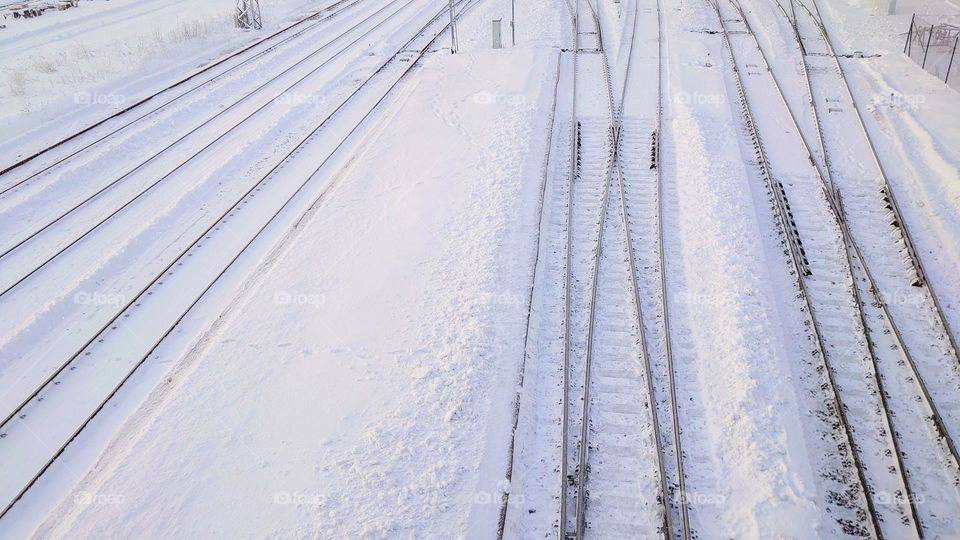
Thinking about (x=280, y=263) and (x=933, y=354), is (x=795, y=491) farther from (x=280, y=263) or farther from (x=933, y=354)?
(x=280, y=263)

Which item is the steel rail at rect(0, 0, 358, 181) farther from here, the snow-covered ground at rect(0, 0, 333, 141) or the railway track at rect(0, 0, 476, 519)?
the railway track at rect(0, 0, 476, 519)

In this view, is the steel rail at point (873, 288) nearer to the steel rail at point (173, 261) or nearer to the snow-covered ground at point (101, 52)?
the steel rail at point (173, 261)

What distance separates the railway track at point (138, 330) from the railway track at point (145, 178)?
2.27 metres

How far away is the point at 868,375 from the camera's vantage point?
942 centimetres

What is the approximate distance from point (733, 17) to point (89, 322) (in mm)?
25981

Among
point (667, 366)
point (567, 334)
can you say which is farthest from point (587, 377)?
point (667, 366)

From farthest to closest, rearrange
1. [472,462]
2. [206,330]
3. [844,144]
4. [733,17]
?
[733,17]
[844,144]
[206,330]
[472,462]

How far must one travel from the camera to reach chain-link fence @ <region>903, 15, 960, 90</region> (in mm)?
21672

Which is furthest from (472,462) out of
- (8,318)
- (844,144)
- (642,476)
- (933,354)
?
(844,144)

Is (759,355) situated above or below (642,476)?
above

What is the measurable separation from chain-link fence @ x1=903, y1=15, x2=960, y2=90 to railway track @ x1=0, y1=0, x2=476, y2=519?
1916 cm

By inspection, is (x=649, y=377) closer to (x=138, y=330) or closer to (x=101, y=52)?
(x=138, y=330)

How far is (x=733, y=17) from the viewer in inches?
1066

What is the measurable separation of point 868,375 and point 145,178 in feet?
49.8
